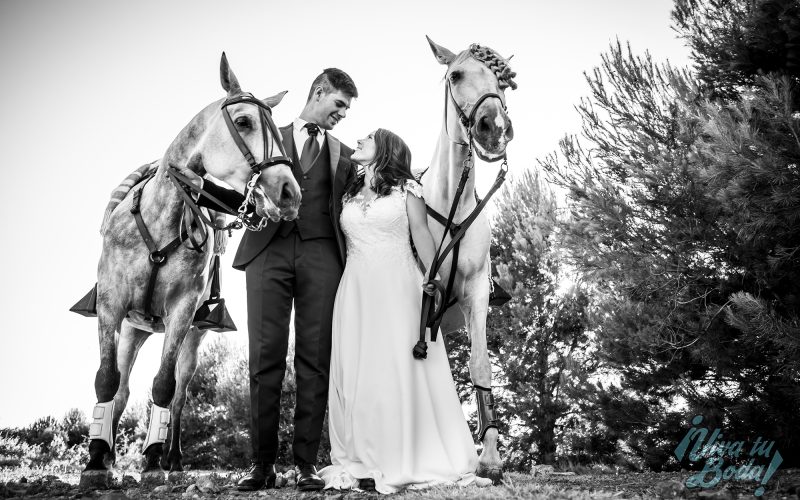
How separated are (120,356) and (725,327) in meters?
6.48

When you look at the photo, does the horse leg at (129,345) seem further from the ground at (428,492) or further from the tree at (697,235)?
the tree at (697,235)

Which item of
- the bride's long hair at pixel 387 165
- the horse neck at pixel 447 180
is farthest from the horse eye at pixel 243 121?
the horse neck at pixel 447 180

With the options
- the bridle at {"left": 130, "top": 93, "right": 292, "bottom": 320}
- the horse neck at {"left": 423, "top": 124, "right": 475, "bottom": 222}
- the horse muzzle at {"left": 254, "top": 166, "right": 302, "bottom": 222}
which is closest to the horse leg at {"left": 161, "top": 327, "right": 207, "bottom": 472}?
the bridle at {"left": 130, "top": 93, "right": 292, "bottom": 320}

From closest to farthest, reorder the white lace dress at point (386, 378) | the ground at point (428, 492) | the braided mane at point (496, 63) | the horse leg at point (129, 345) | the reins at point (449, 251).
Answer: the ground at point (428, 492) → the white lace dress at point (386, 378) → the reins at point (449, 251) → the braided mane at point (496, 63) → the horse leg at point (129, 345)

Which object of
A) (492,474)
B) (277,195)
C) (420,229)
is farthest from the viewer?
(420,229)

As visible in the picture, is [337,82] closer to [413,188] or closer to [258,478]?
[413,188]

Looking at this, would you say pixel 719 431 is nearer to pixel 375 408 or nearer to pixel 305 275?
pixel 375 408

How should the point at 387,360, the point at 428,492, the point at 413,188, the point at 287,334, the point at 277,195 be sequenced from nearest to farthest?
the point at 428,492 → the point at 277,195 → the point at 287,334 → the point at 387,360 → the point at 413,188

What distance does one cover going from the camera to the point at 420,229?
4523mm

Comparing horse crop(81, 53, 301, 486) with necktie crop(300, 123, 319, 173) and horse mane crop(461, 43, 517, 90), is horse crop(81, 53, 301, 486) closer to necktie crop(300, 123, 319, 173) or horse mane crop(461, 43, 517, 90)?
necktie crop(300, 123, 319, 173)

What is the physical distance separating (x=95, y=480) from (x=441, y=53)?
3.95 m

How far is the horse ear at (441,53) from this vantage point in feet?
15.8

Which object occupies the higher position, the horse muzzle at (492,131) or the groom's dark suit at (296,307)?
the horse muzzle at (492,131)
